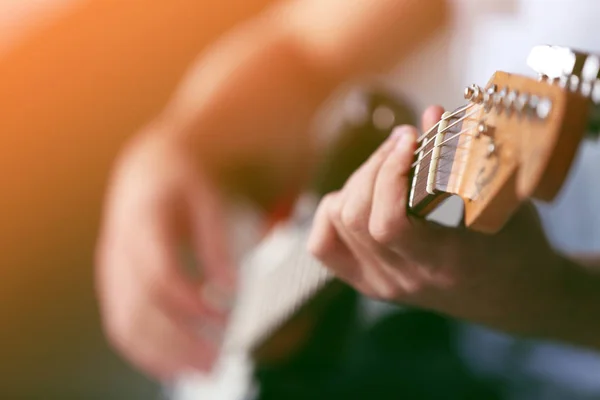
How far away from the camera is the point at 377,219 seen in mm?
269

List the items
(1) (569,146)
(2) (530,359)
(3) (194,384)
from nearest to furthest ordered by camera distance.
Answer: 1. (1) (569,146)
2. (2) (530,359)
3. (3) (194,384)

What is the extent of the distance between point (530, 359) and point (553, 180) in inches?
12.1

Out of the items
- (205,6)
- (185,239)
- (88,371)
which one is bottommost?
(88,371)

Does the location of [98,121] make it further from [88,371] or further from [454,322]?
[454,322]

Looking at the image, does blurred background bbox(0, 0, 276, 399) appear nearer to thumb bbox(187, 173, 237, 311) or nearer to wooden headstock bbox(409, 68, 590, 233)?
→ thumb bbox(187, 173, 237, 311)

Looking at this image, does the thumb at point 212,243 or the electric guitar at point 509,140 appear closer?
the electric guitar at point 509,140

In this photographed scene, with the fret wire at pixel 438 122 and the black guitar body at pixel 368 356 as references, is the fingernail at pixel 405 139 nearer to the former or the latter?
the fret wire at pixel 438 122

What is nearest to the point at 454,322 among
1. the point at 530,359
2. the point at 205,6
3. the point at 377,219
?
the point at 530,359

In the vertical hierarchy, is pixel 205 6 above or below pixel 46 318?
above

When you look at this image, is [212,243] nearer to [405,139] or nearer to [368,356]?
[368,356]

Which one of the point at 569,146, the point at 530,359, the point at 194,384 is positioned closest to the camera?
the point at 569,146

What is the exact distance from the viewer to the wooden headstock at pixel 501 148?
0.61 feet

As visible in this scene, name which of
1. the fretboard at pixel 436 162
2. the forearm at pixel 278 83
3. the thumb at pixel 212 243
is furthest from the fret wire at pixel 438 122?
the thumb at pixel 212 243

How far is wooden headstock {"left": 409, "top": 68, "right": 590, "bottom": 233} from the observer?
0.61ft
